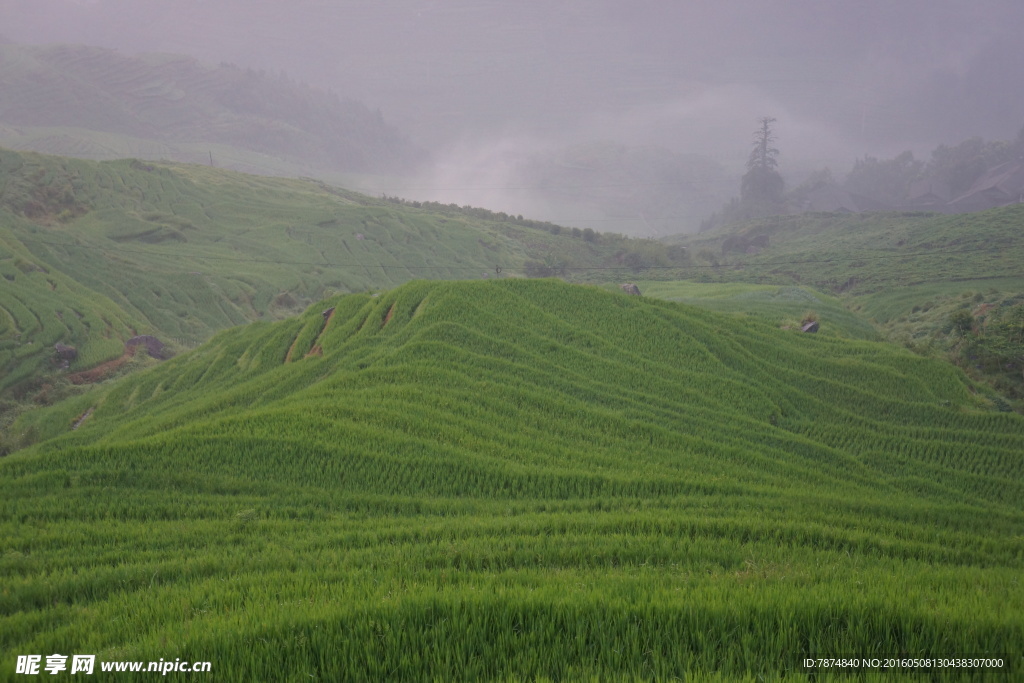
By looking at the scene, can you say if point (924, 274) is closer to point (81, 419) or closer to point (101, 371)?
point (81, 419)

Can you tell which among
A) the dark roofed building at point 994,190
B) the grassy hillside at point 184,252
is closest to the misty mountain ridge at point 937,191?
the dark roofed building at point 994,190

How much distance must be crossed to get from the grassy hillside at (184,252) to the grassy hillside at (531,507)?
84.8ft

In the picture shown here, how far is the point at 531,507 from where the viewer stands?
897 centimetres

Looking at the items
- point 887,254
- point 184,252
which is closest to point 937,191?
point 887,254

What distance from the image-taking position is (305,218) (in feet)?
276

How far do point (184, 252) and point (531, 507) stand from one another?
6905 centimetres

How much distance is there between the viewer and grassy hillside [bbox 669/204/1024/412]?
24.6 metres

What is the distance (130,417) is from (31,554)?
1803 cm

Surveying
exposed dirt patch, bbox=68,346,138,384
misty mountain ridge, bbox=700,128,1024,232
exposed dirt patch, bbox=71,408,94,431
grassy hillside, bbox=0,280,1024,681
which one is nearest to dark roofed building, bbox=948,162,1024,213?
misty mountain ridge, bbox=700,128,1024,232

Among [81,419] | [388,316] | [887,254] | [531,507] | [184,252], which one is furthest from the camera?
[887,254]

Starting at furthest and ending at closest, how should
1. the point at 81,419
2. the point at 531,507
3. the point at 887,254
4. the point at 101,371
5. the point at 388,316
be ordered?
the point at 887,254 → the point at 101,371 → the point at 81,419 → the point at 388,316 → the point at 531,507

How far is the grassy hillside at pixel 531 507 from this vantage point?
3.71 metres

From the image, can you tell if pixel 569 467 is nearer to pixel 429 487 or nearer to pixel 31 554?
pixel 429 487

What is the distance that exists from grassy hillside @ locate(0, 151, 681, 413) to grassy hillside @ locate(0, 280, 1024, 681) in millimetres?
25833
